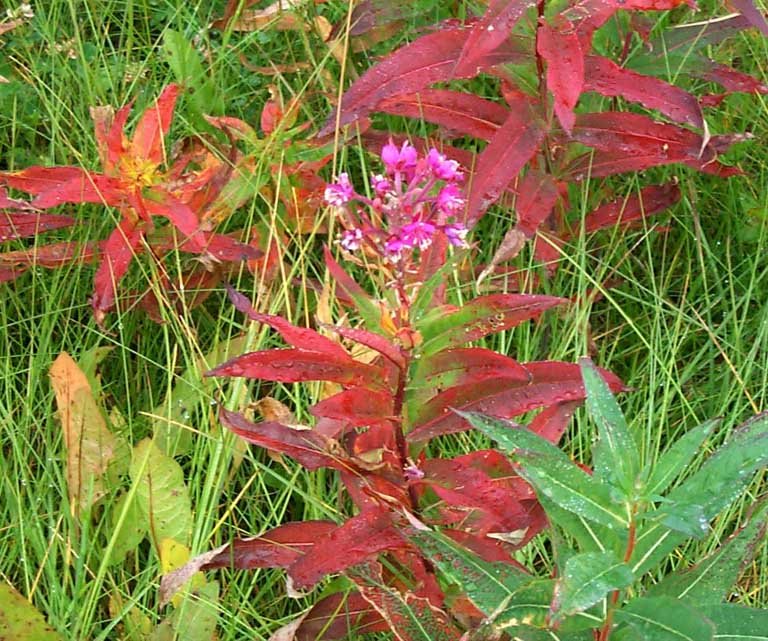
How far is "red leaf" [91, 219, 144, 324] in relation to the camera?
1872 mm

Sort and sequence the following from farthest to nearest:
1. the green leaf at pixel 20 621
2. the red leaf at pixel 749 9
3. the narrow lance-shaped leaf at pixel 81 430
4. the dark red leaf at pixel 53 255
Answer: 1. the dark red leaf at pixel 53 255
2. the red leaf at pixel 749 9
3. the narrow lance-shaped leaf at pixel 81 430
4. the green leaf at pixel 20 621

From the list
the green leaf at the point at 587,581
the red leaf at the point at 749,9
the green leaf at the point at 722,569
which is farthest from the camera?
the red leaf at the point at 749,9

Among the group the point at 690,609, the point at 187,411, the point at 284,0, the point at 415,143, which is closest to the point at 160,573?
the point at 187,411

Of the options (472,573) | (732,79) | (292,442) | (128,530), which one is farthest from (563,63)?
(128,530)

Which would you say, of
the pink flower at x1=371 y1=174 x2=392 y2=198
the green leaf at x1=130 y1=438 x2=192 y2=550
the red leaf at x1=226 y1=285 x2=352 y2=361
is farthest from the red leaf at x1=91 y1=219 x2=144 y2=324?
the pink flower at x1=371 y1=174 x2=392 y2=198

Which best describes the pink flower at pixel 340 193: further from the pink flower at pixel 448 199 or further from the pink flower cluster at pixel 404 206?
the pink flower at pixel 448 199

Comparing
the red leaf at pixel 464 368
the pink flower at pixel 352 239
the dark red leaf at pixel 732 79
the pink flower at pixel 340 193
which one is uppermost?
the pink flower at pixel 340 193

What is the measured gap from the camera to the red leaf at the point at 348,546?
4.47 feet

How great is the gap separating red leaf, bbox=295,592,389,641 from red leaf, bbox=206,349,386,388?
1.06 ft

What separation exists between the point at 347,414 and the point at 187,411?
1.74 ft

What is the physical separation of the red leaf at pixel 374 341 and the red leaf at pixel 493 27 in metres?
0.53

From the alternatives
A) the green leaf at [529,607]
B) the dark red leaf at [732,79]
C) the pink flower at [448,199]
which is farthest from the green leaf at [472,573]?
the dark red leaf at [732,79]

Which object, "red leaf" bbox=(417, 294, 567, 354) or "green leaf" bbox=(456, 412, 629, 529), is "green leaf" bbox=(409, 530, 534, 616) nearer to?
"green leaf" bbox=(456, 412, 629, 529)

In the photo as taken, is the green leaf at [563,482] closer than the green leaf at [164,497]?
Yes
